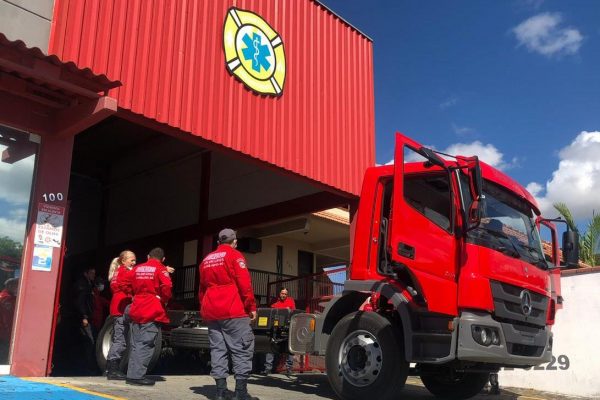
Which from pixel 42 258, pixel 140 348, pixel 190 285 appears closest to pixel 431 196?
pixel 140 348

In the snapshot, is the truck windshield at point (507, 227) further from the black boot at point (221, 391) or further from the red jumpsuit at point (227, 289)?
the black boot at point (221, 391)

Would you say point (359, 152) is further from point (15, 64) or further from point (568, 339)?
point (15, 64)

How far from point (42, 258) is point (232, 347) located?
2.83 metres

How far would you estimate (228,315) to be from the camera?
5.52 metres

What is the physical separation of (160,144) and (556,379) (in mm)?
11030

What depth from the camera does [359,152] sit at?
1177cm

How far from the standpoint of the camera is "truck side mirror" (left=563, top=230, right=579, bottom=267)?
7.00 meters

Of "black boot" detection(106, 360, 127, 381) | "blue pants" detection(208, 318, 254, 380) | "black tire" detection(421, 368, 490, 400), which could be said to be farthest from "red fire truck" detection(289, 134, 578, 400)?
"black boot" detection(106, 360, 127, 381)

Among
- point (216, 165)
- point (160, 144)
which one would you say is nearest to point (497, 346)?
point (216, 165)

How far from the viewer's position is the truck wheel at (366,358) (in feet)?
19.5

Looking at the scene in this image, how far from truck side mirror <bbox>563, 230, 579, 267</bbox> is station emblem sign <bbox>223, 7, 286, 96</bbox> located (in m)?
5.39

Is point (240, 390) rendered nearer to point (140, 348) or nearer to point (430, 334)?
point (140, 348)

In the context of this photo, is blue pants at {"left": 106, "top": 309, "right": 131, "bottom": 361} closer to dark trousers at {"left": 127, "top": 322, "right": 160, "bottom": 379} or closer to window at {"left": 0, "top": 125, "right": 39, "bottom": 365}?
dark trousers at {"left": 127, "top": 322, "right": 160, "bottom": 379}

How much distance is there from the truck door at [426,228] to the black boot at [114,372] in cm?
359
